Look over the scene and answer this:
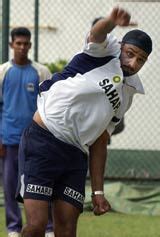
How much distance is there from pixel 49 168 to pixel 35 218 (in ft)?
1.15

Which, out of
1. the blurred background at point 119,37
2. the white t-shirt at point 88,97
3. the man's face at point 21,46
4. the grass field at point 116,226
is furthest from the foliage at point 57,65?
the white t-shirt at point 88,97

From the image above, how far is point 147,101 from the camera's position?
12.1 m

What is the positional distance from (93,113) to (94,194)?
617 millimetres

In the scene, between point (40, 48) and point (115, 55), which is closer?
point (115, 55)

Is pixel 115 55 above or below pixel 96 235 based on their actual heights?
above

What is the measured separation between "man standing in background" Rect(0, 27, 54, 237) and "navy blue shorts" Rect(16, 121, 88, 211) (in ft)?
7.98

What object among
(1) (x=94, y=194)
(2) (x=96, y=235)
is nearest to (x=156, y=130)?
(2) (x=96, y=235)

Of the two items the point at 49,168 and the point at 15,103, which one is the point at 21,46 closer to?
the point at 15,103

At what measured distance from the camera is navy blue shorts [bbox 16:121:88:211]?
21.2 feet

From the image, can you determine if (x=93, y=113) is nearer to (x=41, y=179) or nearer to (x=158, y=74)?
(x=41, y=179)

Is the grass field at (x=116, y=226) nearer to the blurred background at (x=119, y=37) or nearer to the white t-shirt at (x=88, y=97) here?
the blurred background at (x=119, y=37)

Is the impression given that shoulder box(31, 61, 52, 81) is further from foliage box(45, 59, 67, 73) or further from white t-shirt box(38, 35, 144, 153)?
foliage box(45, 59, 67, 73)

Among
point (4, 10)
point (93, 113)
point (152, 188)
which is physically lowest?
point (152, 188)

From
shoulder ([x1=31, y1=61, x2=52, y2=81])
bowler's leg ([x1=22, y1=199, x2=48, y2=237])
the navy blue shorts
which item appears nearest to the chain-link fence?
shoulder ([x1=31, y1=61, x2=52, y2=81])
